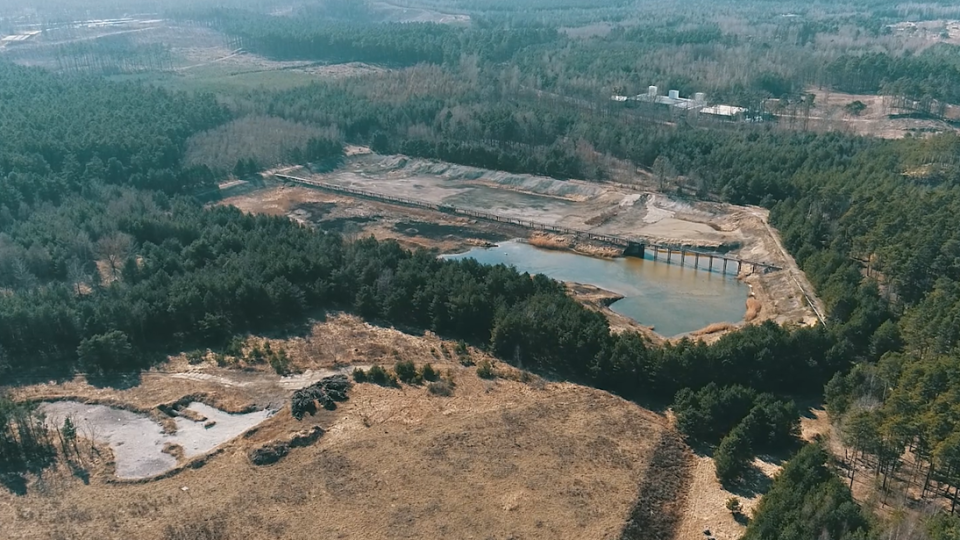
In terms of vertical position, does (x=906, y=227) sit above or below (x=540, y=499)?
above

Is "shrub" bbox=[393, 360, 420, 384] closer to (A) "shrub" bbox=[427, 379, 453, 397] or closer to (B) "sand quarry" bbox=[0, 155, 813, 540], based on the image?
(B) "sand quarry" bbox=[0, 155, 813, 540]

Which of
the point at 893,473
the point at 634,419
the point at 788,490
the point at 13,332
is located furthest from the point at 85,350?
the point at 893,473

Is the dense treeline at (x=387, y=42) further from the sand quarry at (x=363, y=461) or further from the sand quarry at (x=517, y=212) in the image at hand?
the sand quarry at (x=363, y=461)

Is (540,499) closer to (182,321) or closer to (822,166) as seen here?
(182,321)

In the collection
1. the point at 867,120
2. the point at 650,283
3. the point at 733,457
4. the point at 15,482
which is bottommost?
the point at 650,283

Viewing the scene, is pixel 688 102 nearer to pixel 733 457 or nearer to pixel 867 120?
pixel 867 120

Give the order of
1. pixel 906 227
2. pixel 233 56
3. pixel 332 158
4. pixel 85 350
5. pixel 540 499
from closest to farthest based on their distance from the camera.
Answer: pixel 540 499 < pixel 85 350 < pixel 906 227 < pixel 332 158 < pixel 233 56

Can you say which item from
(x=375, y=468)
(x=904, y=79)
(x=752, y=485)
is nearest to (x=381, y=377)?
(x=375, y=468)
